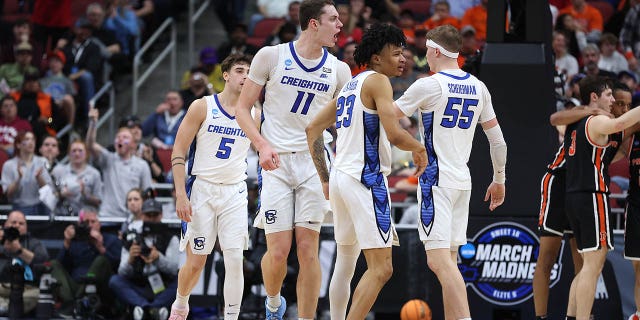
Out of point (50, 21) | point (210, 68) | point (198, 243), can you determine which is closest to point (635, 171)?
point (198, 243)

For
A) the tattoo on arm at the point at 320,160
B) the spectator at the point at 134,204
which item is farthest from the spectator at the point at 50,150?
the tattoo on arm at the point at 320,160

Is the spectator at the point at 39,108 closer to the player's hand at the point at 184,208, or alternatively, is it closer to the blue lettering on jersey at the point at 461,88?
the player's hand at the point at 184,208

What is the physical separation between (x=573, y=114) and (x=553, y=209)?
93 centimetres

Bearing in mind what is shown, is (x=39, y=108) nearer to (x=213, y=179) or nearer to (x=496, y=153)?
(x=213, y=179)

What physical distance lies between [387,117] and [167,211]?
6796mm

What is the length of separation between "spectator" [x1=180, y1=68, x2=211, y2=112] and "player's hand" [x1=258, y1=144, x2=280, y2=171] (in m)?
8.07

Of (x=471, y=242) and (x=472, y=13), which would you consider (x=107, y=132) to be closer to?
(x=472, y=13)

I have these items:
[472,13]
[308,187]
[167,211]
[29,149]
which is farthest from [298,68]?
[472,13]

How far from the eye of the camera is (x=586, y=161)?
34.2 feet

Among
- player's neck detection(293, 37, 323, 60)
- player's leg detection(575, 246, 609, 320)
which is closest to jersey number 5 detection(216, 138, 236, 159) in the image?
player's neck detection(293, 37, 323, 60)

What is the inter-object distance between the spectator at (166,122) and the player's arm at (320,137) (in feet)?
25.0

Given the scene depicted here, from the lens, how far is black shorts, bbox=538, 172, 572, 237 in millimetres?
10758

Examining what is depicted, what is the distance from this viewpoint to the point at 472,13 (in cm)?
1802

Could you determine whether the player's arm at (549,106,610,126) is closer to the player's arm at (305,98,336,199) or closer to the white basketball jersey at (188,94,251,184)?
the player's arm at (305,98,336,199)
